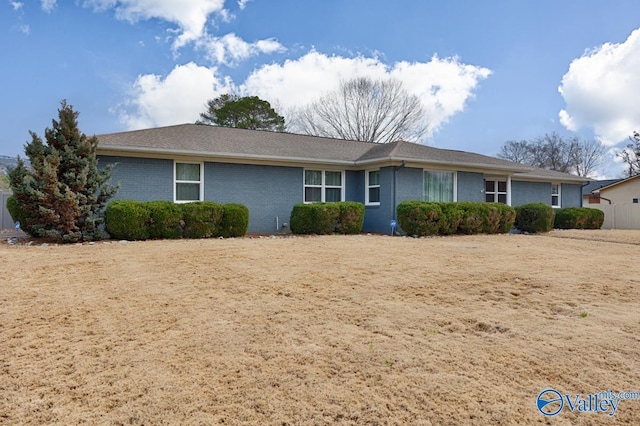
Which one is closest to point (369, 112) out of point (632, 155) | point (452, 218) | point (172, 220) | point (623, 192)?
point (623, 192)

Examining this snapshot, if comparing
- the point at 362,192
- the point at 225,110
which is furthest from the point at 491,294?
the point at 225,110

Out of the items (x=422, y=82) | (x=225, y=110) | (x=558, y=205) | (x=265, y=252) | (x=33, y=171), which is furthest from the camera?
(x=225, y=110)

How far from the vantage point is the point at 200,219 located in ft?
38.0

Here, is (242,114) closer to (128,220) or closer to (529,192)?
(529,192)

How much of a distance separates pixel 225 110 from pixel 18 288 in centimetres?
2757

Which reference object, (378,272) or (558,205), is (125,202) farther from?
(558,205)

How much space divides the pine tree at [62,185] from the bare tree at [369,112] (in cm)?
2398

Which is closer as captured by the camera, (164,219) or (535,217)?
(164,219)

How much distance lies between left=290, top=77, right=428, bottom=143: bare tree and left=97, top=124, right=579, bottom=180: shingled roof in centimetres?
1515

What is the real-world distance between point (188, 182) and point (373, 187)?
6.52m

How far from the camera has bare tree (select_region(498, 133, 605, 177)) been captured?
1944 inches

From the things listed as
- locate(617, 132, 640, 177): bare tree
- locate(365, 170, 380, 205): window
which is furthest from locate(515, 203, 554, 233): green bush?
locate(617, 132, 640, 177): bare tree

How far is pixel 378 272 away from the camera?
651cm

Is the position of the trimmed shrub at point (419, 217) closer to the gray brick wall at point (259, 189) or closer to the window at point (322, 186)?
the window at point (322, 186)
